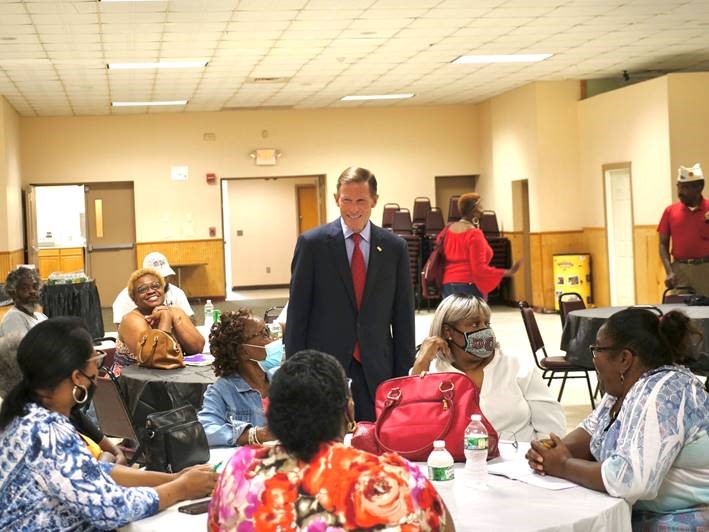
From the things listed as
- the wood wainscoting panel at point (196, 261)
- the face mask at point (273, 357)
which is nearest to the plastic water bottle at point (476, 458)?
the face mask at point (273, 357)

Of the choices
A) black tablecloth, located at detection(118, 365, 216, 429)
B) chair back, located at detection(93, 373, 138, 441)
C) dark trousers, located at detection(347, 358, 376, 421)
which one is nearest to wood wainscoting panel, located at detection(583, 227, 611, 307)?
black tablecloth, located at detection(118, 365, 216, 429)

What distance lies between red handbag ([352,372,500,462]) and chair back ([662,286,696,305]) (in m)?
5.55

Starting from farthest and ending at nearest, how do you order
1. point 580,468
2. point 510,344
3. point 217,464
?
point 510,344, point 217,464, point 580,468

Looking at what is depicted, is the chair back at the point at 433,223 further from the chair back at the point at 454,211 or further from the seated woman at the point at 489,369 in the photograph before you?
the seated woman at the point at 489,369

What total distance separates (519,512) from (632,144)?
1288 cm

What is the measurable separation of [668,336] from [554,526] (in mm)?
795

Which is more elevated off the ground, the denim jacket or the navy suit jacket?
the navy suit jacket

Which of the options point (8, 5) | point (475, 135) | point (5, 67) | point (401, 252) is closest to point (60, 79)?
point (5, 67)

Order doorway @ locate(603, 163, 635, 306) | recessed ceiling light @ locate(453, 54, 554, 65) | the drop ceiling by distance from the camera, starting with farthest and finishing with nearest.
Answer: doorway @ locate(603, 163, 635, 306) < recessed ceiling light @ locate(453, 54, 554, 65) < the drop ceiling

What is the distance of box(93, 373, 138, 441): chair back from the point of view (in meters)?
5.39

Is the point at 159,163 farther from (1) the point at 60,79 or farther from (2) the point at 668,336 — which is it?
(2) the point at 668,336

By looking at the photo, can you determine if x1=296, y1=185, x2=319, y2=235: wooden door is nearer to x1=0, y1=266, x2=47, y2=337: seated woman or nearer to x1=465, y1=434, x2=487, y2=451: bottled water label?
x1=0, y1=266, x2=47, y2=337: seated woman

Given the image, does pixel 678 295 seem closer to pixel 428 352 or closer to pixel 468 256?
pixel 468 256

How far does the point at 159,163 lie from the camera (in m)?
19.2
